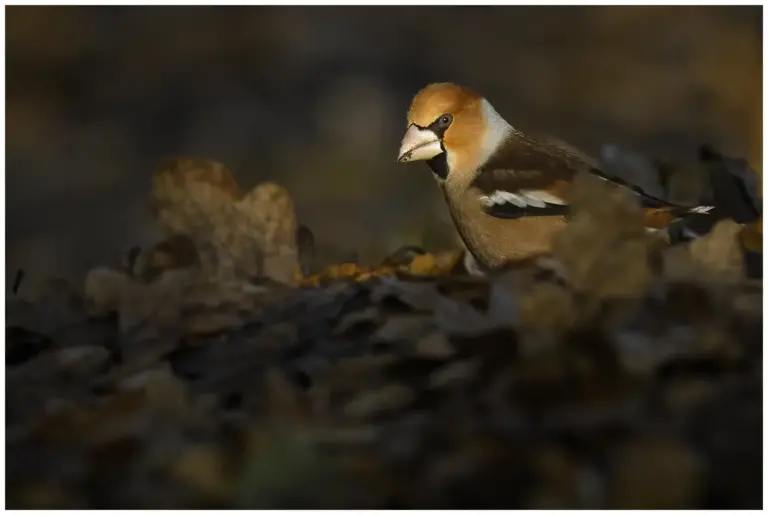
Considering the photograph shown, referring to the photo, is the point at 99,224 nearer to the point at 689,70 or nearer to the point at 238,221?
the point at 238,221

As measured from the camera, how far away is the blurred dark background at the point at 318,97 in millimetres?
1023

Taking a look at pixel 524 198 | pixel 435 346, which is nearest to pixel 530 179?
pixel 524 198

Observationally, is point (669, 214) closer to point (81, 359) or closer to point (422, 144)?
point (422, 144)

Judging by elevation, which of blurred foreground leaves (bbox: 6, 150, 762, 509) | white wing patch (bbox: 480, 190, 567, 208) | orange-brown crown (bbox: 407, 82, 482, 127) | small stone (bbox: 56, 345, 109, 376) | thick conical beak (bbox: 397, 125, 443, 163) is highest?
orange-brown crown (bbox: 407, 82, 482, 127)

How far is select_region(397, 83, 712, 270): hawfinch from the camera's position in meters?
0.96

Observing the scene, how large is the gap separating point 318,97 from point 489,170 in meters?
0.24

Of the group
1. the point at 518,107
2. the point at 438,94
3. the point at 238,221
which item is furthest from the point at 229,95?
the point at 518,107

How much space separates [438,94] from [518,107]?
0.11 meters

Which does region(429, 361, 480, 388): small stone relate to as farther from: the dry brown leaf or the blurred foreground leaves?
the dry brown leaf

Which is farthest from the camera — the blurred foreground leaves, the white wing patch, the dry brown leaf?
the white wing patch

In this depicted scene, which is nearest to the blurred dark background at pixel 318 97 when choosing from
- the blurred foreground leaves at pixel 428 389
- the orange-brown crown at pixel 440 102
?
the orange-brown crown at pixel 440 102

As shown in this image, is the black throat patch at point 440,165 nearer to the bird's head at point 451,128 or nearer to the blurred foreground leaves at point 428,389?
the bird's head at point 451,128

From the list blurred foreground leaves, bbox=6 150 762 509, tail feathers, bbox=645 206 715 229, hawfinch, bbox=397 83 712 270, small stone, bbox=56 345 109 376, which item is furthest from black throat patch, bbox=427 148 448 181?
small stone, bbox=56 345 109 376

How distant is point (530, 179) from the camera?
39.0 inches
